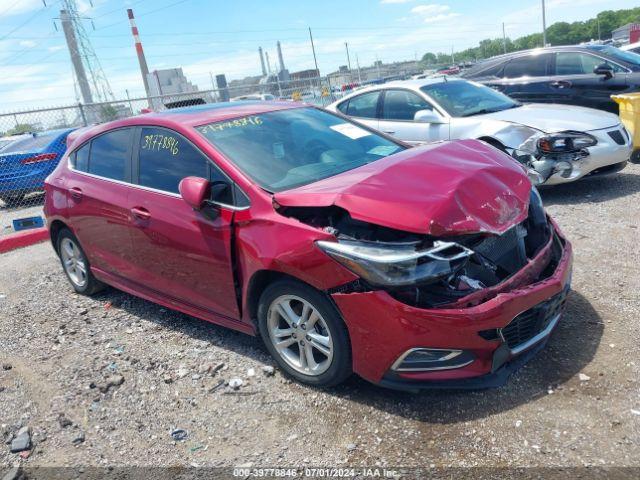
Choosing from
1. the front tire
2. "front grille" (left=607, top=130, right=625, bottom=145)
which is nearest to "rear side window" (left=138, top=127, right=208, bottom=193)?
the front tire

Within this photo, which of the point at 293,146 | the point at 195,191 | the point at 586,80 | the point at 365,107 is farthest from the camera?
the point at 586,80

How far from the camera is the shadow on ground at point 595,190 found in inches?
254

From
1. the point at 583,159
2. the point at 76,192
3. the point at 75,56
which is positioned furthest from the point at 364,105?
the point at 75,56

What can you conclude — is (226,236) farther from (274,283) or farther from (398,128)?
(398,128)

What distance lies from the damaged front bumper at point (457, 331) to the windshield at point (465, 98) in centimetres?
457

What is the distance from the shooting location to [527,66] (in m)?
9.55

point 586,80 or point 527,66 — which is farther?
point 527,66

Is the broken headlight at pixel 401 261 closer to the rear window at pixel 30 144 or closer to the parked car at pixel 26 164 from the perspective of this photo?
the parked car at pixel 26 164

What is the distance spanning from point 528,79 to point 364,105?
3298 millimetres

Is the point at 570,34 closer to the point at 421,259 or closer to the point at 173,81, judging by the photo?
the point at 173,81

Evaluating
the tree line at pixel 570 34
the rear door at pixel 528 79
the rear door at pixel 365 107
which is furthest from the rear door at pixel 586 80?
the tree line at pixel 570 34

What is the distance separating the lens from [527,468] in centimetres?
249

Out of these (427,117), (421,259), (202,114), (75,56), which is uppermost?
(75,56)

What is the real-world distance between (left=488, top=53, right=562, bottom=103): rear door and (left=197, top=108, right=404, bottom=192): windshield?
6022 mm
